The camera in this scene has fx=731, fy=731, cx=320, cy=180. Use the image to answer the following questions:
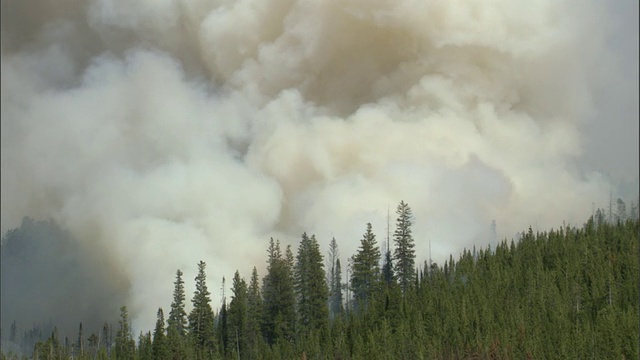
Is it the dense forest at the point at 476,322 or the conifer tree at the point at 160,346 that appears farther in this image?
the conifer tree at the point at 160,346

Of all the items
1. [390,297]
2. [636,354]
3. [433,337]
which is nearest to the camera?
[636,354]

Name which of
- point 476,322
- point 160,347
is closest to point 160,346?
point 160,347

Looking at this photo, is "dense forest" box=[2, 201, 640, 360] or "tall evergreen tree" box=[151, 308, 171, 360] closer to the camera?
"dense forest" box=[2, 201, 640, 360]

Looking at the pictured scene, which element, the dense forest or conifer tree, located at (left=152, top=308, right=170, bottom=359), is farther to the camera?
conifer tree, located at (left=152, top=308, right=170, bottom=359)

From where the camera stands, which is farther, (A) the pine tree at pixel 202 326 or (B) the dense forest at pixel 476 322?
(A) the pine tree at pixel 202 326

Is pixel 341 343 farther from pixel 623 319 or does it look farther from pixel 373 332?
pixel 623 319

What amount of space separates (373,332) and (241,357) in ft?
154

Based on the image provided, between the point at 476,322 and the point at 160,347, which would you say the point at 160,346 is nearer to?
the point at 160,347

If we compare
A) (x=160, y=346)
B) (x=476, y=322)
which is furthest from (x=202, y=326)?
(x=476, y=322)

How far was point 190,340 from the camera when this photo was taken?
189 m

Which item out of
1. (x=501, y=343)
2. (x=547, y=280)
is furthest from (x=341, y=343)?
(x=547, y=280)

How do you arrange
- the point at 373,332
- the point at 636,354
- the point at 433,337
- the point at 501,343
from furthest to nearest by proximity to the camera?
1. the point at 373,332
2. the point at 433,337
3. the point at 501,343
4. the point at 636,354

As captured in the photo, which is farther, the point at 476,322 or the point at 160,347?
the point at 160,347

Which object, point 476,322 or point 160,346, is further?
point 160,346
